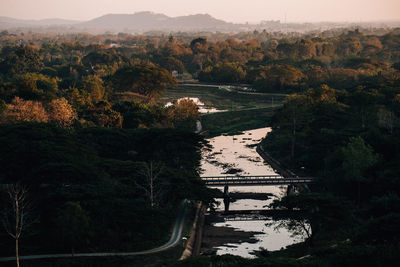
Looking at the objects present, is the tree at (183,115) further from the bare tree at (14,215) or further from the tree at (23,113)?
the bare tree at (14,215)

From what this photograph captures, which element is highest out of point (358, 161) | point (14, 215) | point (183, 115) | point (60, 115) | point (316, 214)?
point (60, 115)

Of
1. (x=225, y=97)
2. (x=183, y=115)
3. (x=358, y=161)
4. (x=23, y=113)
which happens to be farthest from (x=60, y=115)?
(x=225, y=97)

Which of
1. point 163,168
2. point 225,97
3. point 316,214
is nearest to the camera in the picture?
→ point 316,214

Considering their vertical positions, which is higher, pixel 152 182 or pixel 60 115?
pixel 60 115

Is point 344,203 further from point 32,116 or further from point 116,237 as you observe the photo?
point 32,116

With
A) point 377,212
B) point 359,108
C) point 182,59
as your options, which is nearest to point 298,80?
point 359,108

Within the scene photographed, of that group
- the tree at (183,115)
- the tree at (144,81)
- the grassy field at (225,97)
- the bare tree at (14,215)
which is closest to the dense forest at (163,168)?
the tree at (183,115)

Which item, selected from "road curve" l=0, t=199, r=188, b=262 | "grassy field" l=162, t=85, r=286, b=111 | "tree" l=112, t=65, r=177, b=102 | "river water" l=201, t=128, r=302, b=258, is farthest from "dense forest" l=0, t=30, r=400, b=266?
"grassy field" l=162, t=85, r=286, b=111

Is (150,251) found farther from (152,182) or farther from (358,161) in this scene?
(358,161)
